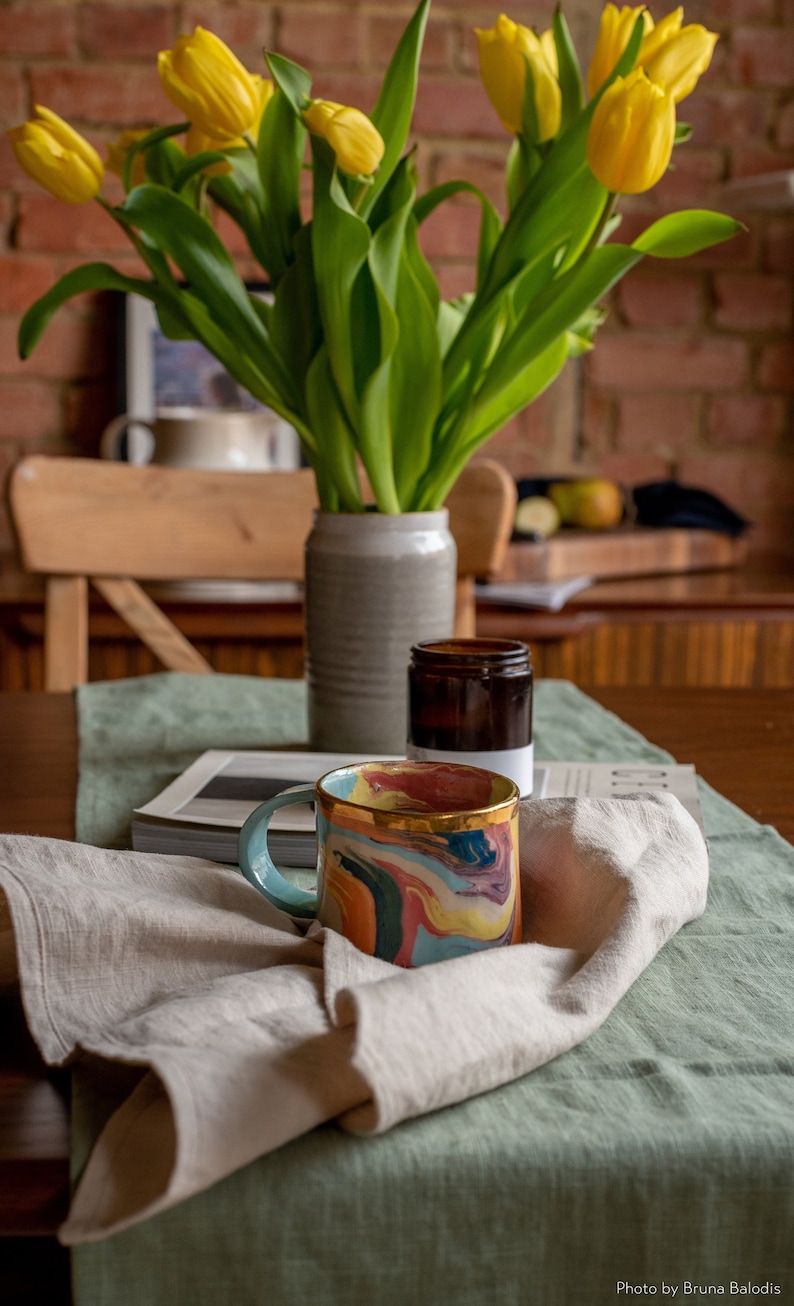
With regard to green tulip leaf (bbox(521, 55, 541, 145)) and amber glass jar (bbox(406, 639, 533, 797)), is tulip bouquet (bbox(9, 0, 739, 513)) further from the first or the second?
amber glass jar (bbox(406, 639, 533, 797))

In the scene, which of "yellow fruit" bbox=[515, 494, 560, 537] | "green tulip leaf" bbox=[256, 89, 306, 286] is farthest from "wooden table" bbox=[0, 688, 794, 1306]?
"yellow fruit" bbox=[515, 494, 560, 537]

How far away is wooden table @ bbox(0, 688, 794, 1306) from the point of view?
363mm

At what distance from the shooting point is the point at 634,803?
575 millimetres

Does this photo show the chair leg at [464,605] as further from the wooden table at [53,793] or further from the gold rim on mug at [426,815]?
the gold rim on mug at [426,815]

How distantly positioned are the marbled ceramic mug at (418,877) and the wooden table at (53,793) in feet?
0.40

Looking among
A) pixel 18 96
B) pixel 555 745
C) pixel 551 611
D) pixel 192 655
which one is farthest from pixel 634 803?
pixel 18 96

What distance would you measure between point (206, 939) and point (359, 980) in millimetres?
76

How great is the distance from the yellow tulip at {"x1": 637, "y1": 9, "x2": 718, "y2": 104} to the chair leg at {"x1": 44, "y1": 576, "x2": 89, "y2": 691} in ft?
2.56

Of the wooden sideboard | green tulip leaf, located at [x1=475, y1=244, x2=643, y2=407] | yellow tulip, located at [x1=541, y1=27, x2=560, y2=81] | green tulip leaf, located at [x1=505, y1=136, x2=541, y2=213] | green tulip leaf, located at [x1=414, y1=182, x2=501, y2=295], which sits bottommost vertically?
the wooden sideboard

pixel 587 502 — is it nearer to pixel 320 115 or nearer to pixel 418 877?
pixel 320 115

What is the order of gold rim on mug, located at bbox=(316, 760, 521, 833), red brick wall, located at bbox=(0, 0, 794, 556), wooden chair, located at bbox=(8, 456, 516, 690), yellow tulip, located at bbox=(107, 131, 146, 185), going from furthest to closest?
red brick wall, located at bbox=(0, 0, 794, 556) → wooden chair, located at bbox=(8, 456, 516, 690) → yellow tulip, located at bbox=(107, 131, 146, 185) → gold rim on mug, located at bbox=(316, 760, 521, 833)

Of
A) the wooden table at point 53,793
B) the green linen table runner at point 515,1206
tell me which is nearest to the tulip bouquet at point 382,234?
the wooden table at point 53,793

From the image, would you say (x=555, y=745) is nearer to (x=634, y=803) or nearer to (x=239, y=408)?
(x=634, y=803)

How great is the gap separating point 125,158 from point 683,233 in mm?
394
